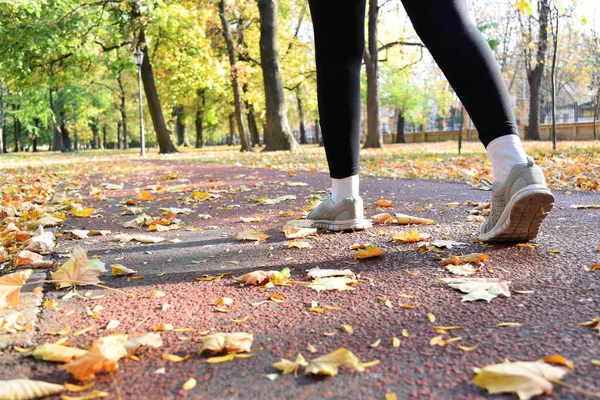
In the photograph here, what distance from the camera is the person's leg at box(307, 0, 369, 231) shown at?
96.1 inches

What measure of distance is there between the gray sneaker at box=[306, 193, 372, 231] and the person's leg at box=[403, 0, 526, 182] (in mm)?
912

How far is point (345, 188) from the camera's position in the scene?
2805 millimetres

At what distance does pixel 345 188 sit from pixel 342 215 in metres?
0.17

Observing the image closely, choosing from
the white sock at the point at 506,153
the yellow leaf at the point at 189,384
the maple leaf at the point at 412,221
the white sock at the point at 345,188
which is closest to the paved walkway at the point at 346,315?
the yellow leaf at the point at 189,384

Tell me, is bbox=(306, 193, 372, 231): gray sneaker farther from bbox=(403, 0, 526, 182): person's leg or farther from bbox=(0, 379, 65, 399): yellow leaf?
bbox=(0, 379, 65, 399): yellow leaf

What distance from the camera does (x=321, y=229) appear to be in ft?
9.87

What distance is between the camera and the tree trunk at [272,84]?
18.0 meters

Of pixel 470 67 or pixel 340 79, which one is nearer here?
pixel 470 67

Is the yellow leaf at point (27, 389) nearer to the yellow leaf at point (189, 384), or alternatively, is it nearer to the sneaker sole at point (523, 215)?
the yellow leaf at point (189, 384)

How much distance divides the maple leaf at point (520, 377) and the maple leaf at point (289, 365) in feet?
1.30

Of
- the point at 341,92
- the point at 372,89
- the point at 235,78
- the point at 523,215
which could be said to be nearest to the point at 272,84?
the point at 235,78

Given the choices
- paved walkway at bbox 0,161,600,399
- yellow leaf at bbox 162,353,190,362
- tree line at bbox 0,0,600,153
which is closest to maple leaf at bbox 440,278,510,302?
paved walkway at bbox 0,161,600,399

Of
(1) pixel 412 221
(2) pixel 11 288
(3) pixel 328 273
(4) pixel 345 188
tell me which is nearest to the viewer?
(2) pixel 11 288

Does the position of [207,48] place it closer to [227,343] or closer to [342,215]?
[342,215]
